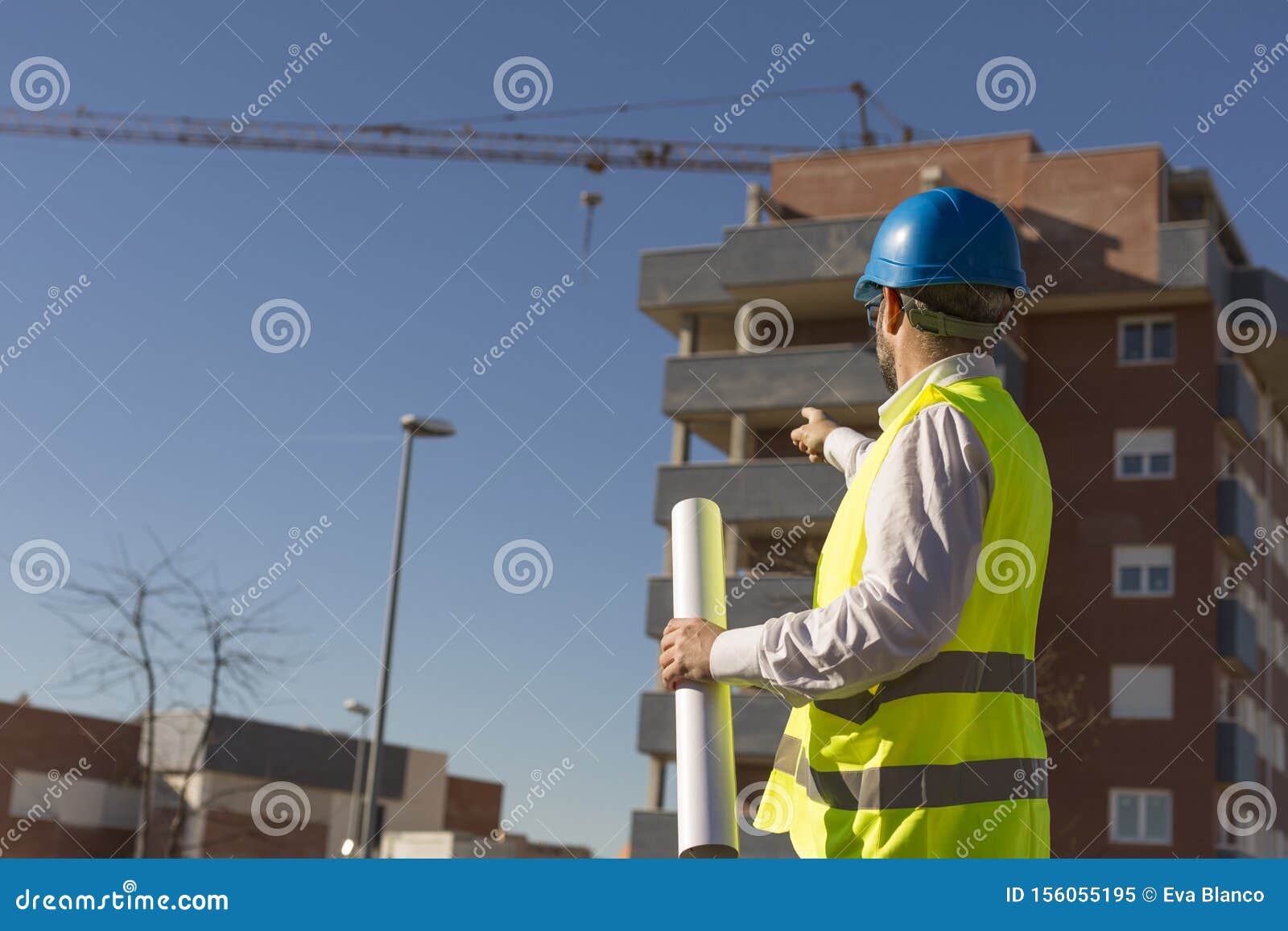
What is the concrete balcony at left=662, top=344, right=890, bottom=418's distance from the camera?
32.9 meters

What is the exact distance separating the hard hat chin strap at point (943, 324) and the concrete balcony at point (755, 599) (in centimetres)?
2323

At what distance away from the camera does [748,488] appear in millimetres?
34062

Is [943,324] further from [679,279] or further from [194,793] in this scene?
[194,793]

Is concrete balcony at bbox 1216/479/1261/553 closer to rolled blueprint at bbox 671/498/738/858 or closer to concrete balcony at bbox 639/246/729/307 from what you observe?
concrete balcony at bbox 639/246/729/307

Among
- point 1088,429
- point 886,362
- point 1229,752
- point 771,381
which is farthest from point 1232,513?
point 886,362

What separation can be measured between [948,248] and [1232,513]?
33.5 m

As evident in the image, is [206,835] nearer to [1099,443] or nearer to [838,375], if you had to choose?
[838,375]

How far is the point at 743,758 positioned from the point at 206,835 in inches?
949

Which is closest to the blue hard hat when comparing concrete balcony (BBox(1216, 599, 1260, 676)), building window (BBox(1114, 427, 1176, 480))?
concrete balcony (BBox(1216, 599, 1260, 676))

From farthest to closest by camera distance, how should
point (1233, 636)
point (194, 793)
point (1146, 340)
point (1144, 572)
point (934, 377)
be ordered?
point (194, 793)
point (1146, 340)
point (1144, 572)
point (1233, 636)
point (934, 377)

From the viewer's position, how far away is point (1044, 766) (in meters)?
2.92

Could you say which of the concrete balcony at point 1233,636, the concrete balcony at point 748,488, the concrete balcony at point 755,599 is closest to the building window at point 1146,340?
the concrete balcony at point 1233,636

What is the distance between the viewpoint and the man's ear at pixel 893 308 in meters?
3.17

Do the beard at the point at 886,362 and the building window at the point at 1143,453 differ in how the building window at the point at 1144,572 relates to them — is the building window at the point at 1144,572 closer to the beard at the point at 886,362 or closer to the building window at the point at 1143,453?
the building window at the point at 1143,453
